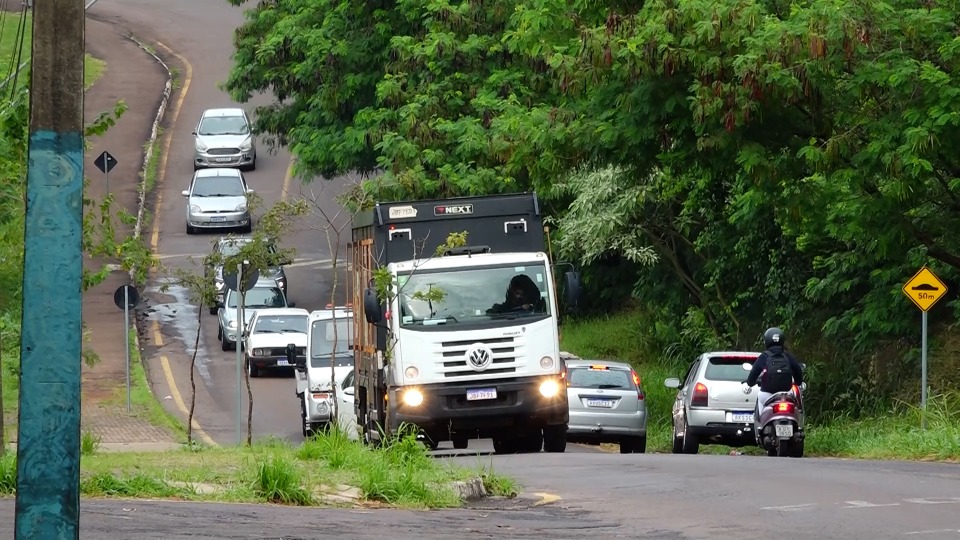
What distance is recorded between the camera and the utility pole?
295 inches

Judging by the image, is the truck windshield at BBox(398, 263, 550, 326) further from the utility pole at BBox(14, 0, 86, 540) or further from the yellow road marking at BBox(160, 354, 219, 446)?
the utility pole at BBox(14, 0, 86, 540)

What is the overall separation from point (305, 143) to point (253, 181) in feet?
52.2

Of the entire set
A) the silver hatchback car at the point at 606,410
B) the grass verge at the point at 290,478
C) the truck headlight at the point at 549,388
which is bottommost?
the grass verge at the point at 290,478

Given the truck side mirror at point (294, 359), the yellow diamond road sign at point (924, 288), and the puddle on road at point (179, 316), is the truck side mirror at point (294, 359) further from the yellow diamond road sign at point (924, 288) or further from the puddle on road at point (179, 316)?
the yellow diamond road sign at point (924, 288)

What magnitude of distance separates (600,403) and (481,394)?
203 inches

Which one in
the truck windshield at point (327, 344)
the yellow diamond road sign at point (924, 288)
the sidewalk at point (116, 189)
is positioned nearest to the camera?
the yellow diamond road sign at point (924, 288)

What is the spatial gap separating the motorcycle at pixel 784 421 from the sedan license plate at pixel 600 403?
4.21m

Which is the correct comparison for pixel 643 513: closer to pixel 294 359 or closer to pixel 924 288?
pixel 924 288

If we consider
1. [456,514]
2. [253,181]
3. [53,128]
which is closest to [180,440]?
[456,514]

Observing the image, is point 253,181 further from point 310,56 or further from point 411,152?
point 411,152

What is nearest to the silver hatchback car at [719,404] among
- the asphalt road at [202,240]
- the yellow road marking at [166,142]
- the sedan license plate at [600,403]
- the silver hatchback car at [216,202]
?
the sedan license plate at [600,403]

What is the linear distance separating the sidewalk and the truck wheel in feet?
24.6

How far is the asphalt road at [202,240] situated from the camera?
33438mm

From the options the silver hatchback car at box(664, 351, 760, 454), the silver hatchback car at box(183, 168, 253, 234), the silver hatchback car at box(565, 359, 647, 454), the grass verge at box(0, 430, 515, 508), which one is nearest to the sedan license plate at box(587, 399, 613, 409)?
the silver hatchback car at box(565, 359, 647, 454)
